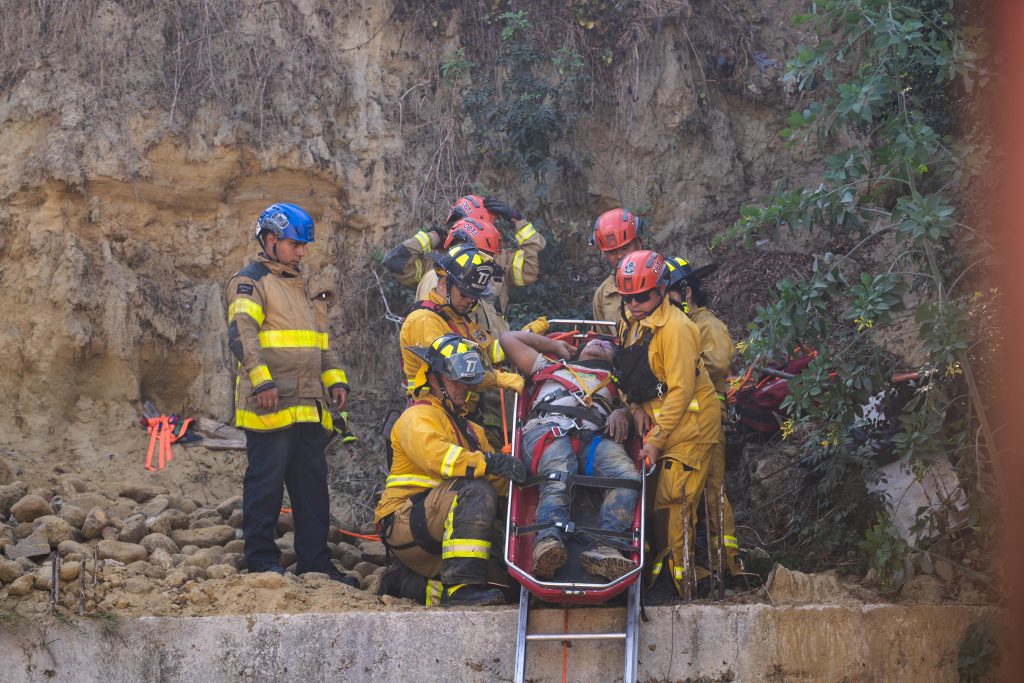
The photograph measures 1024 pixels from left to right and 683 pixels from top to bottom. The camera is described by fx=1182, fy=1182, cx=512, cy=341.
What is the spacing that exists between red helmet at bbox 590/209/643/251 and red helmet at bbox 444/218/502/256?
0.75 metres

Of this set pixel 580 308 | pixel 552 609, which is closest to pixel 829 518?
pixel 552 609

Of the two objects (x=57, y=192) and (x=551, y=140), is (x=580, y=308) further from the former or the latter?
(x=57, y=192)

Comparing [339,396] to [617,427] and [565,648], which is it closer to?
[617,427]

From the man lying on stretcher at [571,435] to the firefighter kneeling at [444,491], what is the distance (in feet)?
0.87

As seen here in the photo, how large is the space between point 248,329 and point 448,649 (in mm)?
2306

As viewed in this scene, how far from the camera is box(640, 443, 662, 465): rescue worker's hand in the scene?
695 cm

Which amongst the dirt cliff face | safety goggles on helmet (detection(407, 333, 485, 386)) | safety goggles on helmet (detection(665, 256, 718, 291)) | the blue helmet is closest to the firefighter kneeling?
safety goggles on helmet (detection(407, 333, 485, 386))

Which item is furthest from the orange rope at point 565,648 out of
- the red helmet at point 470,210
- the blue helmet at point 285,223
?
the red helmet at point 470,210

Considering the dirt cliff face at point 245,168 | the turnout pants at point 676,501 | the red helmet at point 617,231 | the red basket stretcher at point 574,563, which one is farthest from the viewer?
the dirt cliff face at point 245,168

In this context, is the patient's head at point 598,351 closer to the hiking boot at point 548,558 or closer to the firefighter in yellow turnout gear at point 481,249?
the firefighter in yellow turnout gear at point 481,249

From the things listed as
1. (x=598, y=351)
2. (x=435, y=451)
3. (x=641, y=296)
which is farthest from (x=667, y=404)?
(x=435, y=451)

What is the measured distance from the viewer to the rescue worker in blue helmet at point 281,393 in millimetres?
7281

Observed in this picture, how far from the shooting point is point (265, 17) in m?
10.8

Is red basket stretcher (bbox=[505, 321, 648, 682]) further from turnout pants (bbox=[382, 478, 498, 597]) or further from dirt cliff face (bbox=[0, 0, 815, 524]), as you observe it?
dirt cliff face (bbox=[0, 0, 815, 524])
